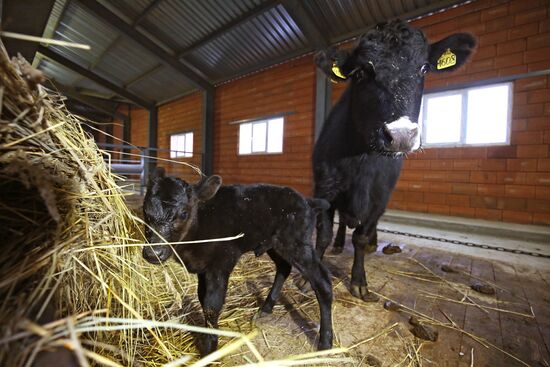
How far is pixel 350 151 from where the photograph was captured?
8.00 feet

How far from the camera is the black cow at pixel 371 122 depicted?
194cm

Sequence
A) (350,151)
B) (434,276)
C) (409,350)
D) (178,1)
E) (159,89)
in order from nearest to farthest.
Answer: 1. (409,350)
2. (350,151)
3. (434,276)
4. (178,1)
5. (159,89)

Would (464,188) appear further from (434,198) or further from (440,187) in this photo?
(434,198)

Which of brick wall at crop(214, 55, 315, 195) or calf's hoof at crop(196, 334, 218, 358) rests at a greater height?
brick wall at crop(214, 55, 315, 195)

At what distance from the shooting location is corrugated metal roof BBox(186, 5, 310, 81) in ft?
22.4

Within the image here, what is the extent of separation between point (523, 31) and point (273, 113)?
6.43 meters

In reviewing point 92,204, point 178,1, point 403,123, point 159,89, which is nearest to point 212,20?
point 178,1

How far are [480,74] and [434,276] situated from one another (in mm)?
5018

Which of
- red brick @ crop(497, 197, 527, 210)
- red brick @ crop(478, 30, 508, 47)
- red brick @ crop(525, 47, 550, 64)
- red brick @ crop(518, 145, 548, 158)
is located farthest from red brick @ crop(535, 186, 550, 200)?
red brick @ crop(478, 30, 508, 47)

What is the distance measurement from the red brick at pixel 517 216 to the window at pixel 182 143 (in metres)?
11.8

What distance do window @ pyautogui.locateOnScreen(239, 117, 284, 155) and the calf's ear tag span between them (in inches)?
250

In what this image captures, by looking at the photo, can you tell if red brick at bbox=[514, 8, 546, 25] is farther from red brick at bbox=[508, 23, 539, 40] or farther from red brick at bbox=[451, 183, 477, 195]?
red brick at bbox=[451, 183, 477, 195]

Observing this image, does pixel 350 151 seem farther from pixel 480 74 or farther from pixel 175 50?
pixel 175 50

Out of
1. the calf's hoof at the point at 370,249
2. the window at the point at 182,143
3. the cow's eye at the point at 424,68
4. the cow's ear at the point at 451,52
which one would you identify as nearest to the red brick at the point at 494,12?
the cow's ear at the point at 451,52
